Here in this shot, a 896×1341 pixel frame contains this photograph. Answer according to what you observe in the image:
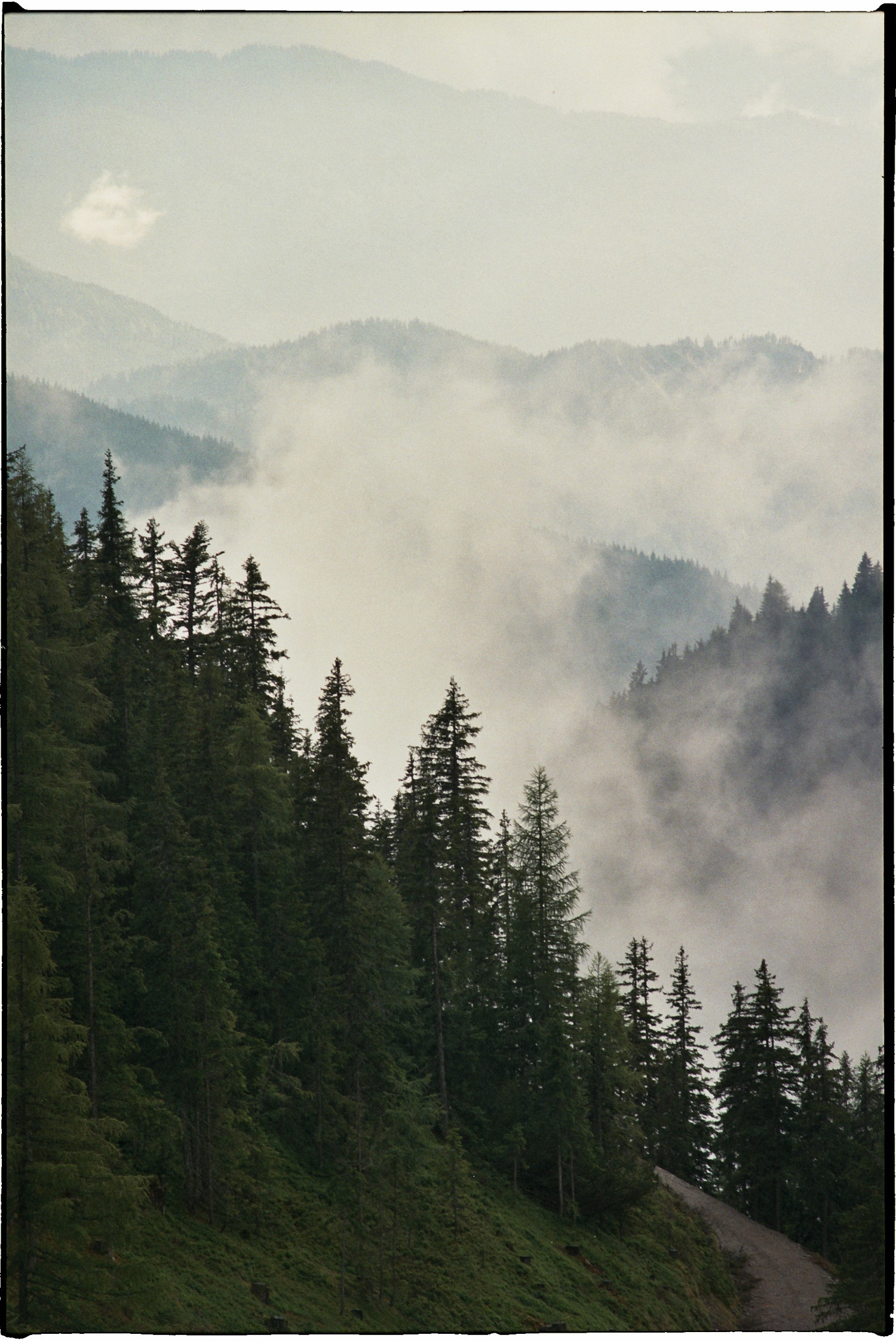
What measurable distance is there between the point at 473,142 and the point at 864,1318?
1243 inches

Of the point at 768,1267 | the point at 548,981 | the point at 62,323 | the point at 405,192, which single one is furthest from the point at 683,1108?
the point at 62,323

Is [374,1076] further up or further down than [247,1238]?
further up

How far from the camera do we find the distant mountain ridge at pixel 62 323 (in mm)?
23413

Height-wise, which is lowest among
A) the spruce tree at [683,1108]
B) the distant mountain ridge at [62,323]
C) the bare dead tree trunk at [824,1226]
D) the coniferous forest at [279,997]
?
the bare dead tree trunk at [824,1226]

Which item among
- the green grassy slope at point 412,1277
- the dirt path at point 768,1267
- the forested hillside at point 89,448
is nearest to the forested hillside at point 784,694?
the dirt path at point 768,1267

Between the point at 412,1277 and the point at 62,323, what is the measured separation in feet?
110

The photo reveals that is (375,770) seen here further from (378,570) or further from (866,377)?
(378,570)

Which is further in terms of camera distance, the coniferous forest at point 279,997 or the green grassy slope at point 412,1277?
the green grassy slope at point 412,1277

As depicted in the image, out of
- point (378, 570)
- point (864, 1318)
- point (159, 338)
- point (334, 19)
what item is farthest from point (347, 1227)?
point (378, 570)

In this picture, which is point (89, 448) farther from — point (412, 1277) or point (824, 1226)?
point (412, 1277)

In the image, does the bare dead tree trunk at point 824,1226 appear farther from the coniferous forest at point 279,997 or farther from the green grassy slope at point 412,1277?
the green grassy slope at point 412,1277

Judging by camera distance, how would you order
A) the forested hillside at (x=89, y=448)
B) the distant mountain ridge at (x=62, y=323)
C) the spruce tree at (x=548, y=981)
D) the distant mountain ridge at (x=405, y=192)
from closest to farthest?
the distant mountain ridge at (x=62, y=323)
the distant mountain ridge at (x=405, y=192)
the forested hillside at (x=89, y=448)
the spruce tree at (x=548, y=981)

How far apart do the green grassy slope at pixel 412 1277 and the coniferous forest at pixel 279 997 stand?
178 mm

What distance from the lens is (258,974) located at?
29703mm
